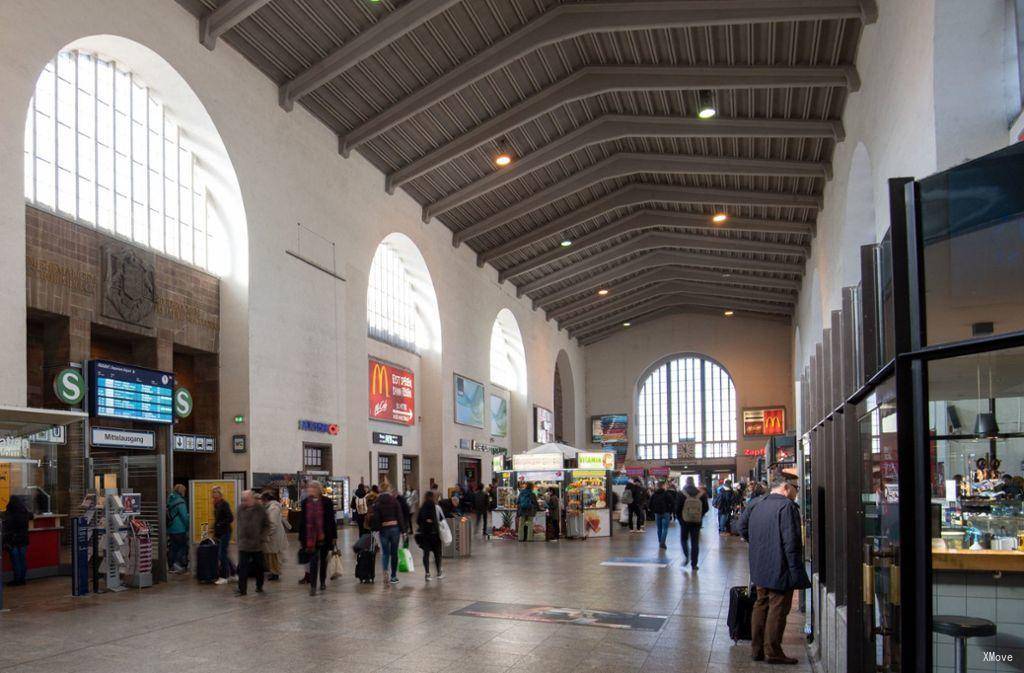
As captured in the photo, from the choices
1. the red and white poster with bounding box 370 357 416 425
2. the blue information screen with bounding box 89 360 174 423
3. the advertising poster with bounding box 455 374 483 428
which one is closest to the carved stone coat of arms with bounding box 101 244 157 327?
the blue information screen with bounding box 89 360 174 423

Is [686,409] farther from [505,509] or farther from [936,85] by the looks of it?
[936,85]

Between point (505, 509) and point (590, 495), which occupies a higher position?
point (590, 495)

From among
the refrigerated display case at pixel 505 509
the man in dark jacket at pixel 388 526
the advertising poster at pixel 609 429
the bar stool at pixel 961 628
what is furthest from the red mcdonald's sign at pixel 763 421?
the bar stool at pixel 961 628

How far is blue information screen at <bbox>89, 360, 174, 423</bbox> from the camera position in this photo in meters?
14.0

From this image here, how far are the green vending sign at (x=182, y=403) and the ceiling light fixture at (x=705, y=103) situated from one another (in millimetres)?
12086

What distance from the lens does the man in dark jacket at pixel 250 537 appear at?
36.6 ft

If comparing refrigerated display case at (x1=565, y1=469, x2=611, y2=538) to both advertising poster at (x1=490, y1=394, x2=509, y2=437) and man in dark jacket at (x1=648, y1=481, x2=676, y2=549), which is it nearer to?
man in dark jacket at (x1=648, y1=481, x2=676, y2=549)

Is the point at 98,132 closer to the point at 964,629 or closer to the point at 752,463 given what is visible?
the point at 964,629

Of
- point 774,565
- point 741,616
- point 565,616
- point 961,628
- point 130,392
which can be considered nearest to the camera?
point 961,628

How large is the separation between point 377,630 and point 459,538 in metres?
7.80

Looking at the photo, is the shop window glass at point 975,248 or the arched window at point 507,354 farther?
the arched window at point 507,354

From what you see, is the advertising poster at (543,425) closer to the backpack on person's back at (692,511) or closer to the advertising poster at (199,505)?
the advertising poster at (199,505)

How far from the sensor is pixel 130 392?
48.3 ft

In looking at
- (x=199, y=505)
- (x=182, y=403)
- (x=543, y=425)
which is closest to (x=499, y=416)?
(x=543, y=425)
